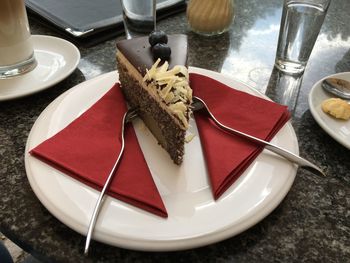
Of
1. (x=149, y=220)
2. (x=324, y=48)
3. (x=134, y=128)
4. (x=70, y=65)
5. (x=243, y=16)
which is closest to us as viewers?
(x=149, y=220)

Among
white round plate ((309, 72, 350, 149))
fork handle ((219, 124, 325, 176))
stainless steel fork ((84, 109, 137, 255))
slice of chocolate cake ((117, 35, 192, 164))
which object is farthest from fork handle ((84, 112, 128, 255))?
white round plate ((309, 72, 350, 149))

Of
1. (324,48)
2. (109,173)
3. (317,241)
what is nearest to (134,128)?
(109,173)

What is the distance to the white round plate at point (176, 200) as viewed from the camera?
1.72ft

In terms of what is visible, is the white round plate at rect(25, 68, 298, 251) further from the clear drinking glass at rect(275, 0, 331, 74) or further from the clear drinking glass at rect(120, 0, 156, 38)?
the clear drinking glass at rect(120, 0, 156, 38)

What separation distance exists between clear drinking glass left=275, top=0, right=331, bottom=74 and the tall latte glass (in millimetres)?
591

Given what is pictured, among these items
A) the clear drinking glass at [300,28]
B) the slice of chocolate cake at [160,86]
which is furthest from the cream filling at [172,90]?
the clear drinking glass at [300,28]

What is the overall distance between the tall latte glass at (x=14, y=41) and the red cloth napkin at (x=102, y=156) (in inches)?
10.2

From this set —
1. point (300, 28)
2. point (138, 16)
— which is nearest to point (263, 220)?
point (300, 28)

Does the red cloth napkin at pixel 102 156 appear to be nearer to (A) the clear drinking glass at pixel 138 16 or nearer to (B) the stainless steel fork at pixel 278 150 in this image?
(B) the stainless steel fork at pixel 278 150

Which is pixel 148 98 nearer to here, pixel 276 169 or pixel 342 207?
pixel 276 169

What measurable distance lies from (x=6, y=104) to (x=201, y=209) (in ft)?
1.64

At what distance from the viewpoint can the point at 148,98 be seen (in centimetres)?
79

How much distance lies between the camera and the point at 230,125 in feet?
2.40

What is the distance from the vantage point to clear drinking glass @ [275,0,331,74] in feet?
3.09
